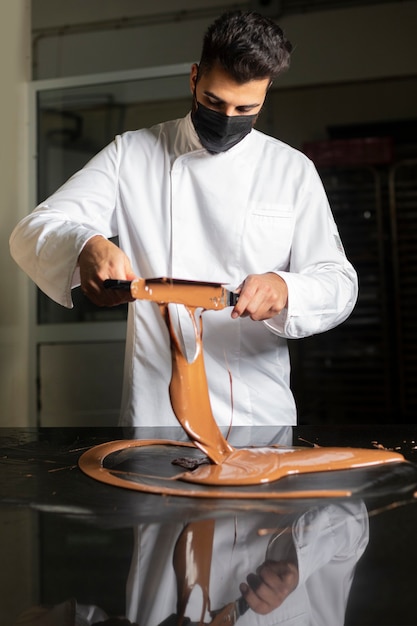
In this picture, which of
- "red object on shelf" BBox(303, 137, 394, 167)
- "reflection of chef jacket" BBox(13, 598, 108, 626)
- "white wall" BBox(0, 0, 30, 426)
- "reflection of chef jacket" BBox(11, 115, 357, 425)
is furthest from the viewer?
"red object on shelf" BBox(303, 137, 394, 167)

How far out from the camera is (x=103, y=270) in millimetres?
1272

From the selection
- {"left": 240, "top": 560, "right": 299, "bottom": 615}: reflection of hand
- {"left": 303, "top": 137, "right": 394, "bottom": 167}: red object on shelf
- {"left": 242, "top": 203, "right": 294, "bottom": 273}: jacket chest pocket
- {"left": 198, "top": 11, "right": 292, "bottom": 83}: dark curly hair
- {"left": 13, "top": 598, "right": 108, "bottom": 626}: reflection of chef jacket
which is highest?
{"left": 303, "top": 137, "right": 394, "bottom": 167}: red object on shelf

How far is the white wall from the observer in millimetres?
2451

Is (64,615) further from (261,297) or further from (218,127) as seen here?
(218,127)

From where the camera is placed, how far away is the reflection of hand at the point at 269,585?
0.64 metres

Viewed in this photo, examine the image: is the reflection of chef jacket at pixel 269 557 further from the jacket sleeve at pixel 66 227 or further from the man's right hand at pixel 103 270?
the jacket sleeve at pixel 66 227

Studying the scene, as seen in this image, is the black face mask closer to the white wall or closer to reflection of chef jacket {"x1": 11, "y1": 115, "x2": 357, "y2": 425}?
reflection of chef jacket {"x1": 11, "y1": 115, "x2": 357, "y2": 425}

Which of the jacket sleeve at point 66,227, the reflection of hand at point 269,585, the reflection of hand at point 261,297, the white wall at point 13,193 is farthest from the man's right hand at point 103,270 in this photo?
the white wall at point 13,193

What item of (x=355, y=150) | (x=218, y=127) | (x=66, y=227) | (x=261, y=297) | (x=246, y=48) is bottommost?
(x=261, y=297)

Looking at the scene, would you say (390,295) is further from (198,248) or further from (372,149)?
(198,248)

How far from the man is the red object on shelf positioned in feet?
Answer: 10.2

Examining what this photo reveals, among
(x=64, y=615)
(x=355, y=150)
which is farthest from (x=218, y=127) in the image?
(x=355, y=150)

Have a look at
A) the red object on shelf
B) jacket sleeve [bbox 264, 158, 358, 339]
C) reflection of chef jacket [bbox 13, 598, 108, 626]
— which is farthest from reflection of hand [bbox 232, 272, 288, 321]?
the red object on shelf

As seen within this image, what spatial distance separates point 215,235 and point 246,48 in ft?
1.37
